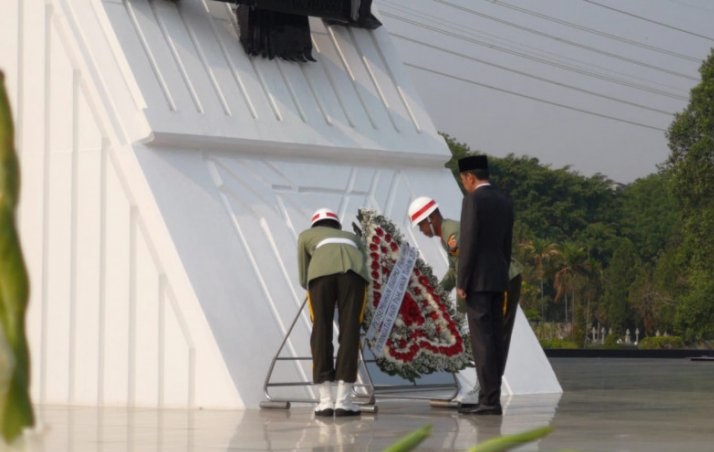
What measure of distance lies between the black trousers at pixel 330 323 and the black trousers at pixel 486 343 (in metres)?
0.84

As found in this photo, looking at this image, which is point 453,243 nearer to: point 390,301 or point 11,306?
point 390,301

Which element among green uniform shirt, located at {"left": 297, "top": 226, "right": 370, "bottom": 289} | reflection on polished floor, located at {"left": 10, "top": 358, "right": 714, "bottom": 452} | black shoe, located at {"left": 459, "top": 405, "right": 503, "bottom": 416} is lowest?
reflection on polished floor, located at {"left": 10, "top": 358, "right": 714, "bottom": 452}

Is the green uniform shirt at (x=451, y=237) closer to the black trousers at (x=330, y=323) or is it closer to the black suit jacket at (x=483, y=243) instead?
the black suit jacket at (x=483, y=243)

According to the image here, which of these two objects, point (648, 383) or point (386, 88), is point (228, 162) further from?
point (648, 383)

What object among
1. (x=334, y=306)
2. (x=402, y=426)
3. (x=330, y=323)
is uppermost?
(x=334, y=306)

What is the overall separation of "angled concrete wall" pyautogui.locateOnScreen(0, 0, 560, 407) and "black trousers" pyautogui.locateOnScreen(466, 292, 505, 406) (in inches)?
75.7

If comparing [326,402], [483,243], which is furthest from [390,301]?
[326,402]

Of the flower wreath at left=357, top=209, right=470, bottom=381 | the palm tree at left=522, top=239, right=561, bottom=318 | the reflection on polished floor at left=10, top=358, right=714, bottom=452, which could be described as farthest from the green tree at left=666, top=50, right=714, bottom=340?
the flower wreath at left=357, top=209, right=470, bottom=381

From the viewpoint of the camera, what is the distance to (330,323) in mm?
9797

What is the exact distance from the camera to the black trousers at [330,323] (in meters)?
9.70

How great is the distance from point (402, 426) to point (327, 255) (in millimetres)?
1644

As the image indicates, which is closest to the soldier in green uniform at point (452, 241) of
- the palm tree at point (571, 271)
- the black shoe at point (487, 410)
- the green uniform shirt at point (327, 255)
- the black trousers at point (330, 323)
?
the black shoe at point (487, 410)

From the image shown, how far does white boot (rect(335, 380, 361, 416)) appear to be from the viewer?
31.4 ft

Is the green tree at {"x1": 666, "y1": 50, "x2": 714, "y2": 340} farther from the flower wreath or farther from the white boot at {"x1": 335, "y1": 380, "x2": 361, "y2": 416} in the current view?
the white boot at {"x1": 335, "y1": 380, "x2": 361, "y2": 416}
